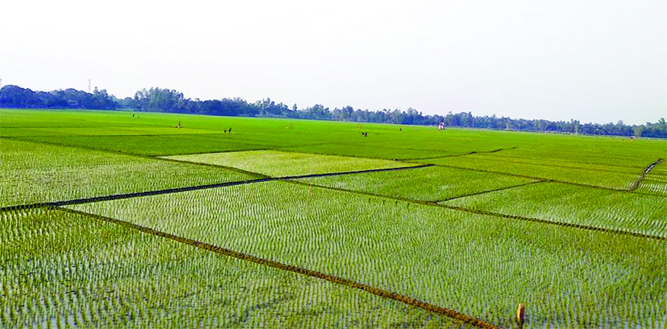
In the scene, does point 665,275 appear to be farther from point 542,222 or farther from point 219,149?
point 219,149

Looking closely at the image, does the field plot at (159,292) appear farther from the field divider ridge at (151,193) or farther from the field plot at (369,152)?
the field plot at (369,152)

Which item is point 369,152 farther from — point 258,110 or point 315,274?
point 258,110

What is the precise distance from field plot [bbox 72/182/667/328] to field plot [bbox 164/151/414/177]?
17.1 feet

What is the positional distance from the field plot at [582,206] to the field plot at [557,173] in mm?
2152

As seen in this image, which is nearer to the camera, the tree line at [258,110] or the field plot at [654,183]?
the field plot at [654,183]

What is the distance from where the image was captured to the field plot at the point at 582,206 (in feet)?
34.6

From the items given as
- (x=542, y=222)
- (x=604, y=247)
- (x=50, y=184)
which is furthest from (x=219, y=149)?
(x=604, y=247)

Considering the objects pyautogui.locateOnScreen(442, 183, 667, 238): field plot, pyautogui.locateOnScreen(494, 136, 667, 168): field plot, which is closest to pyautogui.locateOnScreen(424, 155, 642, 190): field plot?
pyautogui.locateOnScreen(442, 183, 667, 238): field plot

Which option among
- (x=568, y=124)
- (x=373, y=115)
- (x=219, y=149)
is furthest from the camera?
(x=373, y=115)

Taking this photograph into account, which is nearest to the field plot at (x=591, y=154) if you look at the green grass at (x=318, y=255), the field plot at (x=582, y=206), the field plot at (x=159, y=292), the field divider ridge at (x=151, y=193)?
the field plot at (x=582, y=206)

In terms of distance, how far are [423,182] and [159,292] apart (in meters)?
10.7

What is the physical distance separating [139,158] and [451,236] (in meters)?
12.5

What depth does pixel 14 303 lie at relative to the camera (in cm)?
526

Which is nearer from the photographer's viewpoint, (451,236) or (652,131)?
(451,236)
